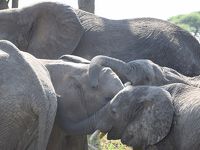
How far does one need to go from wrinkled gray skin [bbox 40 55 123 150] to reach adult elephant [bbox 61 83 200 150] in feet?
1.49

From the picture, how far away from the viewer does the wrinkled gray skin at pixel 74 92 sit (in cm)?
572

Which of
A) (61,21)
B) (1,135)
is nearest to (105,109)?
(1,135)

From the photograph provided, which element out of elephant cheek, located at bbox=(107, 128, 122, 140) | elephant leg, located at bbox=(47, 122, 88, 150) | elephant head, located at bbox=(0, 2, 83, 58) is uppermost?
elephant cheek, located at bbox=(107, 128, 122, 140)

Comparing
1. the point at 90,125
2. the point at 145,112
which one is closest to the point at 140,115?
the point at 145,112

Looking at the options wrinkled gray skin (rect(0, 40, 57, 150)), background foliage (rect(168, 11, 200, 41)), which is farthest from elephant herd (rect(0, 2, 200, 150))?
background foliage (rect(168, 11, 200, 41))

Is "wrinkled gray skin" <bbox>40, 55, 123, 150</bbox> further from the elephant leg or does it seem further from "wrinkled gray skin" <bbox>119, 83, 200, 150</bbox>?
"wrinkled gray skin" <bbox>119, 83, 200, 150</bbox>

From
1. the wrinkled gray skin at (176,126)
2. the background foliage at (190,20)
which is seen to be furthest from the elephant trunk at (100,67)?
the background foliage at (190,20)

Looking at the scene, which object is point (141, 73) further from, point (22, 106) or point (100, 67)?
point (22, 106)

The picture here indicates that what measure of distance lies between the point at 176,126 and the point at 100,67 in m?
0.99

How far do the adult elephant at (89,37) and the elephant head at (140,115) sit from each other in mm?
2740

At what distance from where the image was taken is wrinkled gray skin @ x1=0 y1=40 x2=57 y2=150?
4.87 meters

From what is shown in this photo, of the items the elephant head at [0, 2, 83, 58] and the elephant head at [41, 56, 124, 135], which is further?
the elephant head at [0, 2, 83, 58]

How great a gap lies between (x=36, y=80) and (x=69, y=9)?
3.12m

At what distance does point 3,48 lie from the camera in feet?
17.1
